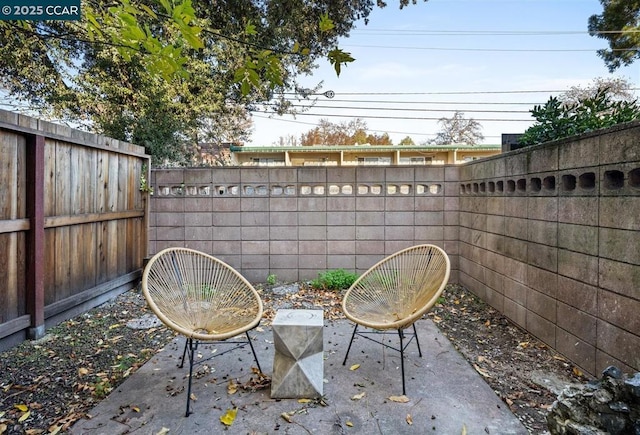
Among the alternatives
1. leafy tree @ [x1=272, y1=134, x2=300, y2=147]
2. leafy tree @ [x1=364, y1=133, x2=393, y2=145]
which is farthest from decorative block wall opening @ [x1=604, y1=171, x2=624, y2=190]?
leafy tree @ [x1=272, y1=134, x2=300, y2=147]

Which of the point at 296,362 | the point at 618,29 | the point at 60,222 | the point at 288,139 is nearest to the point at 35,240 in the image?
the point at 60,222

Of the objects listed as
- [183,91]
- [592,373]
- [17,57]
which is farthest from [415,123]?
[592,373]

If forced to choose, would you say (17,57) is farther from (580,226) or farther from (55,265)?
(580,226)

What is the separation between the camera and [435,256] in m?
2.57

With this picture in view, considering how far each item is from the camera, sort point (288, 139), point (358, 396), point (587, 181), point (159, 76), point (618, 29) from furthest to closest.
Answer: point (288, 139), point (159, 76), point (618, 29), point (587, 181), point (358, 396)

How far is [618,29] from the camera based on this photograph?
20.0 feet

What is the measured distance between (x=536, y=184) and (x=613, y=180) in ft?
2.66

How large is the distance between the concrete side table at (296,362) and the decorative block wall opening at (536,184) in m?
2.16

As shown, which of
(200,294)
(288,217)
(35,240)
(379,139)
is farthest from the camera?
(379,139)

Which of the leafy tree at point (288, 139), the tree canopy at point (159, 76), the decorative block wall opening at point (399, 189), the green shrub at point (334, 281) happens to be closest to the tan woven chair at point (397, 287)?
the green shrub at point (334, 281)

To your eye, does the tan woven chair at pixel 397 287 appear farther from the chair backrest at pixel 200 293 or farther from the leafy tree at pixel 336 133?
the leafy tree at pixel 336 133

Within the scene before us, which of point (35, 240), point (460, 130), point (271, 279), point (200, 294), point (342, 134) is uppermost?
point (460, 130)

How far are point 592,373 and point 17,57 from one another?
961 centimetres

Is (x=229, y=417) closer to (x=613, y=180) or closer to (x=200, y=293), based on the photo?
(x=200, y=293)
